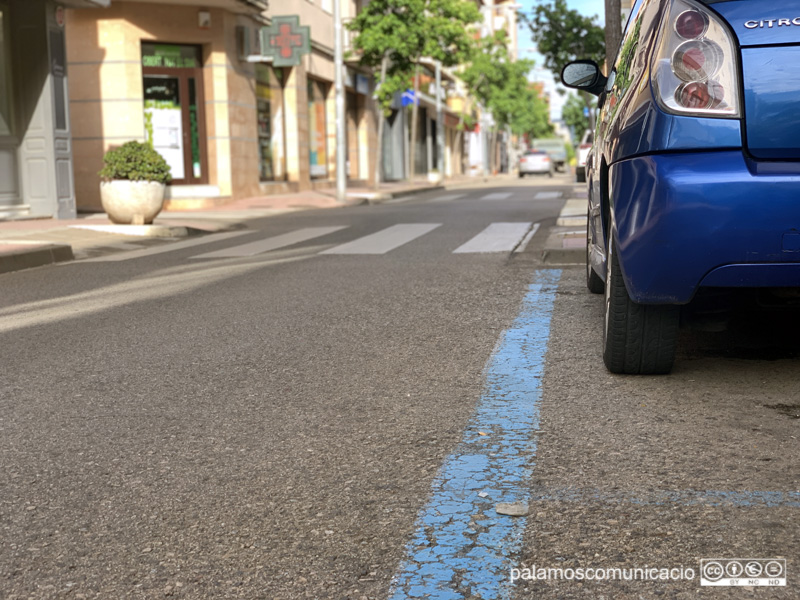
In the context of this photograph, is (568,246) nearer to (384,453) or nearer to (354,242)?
(354,242)

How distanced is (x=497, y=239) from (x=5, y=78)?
9.24 meters

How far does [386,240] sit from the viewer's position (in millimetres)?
11023

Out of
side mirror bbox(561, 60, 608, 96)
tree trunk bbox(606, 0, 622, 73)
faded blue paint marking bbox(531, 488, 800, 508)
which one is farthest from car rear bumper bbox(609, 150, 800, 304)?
tree trunk bbox(606, 0, 622, 73)

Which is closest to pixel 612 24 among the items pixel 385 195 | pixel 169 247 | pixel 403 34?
pixel 169 247

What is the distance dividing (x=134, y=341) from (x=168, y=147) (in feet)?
56.6

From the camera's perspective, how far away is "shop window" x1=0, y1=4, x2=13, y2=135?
15.9 m

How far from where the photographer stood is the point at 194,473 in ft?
9.77

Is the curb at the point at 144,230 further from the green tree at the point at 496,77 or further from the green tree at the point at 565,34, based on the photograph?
the green tree at the point at 496,77

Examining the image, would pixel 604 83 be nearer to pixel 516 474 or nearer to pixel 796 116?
pixel 796 116

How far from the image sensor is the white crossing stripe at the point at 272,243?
33.8 ft

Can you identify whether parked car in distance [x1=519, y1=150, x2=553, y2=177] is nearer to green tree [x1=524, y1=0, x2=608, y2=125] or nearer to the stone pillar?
green tree [x1=524, y1=0, x2=608, y2=125]

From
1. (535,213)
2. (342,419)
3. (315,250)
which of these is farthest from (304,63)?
(342,419)

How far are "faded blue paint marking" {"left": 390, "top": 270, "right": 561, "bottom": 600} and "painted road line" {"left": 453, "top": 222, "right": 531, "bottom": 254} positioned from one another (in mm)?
5358

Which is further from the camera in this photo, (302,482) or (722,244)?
(722,244)
